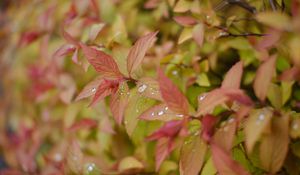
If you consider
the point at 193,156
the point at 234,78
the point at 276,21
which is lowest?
the point at 193,156

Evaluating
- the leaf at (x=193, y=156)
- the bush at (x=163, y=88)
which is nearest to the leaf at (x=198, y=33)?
the bush at (x=163, y=88)

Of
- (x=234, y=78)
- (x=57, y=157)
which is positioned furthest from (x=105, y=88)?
(x=57, y=157)

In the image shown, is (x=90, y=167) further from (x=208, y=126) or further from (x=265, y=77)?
(x=265, y=77)

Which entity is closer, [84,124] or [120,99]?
[120,99]

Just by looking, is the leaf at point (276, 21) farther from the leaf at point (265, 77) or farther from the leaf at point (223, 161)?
the leaf at point (223, 161)

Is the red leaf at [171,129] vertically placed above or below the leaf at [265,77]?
below

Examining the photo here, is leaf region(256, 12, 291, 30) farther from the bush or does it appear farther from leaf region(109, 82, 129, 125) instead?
leaf region(109, 82, 129, 125)
